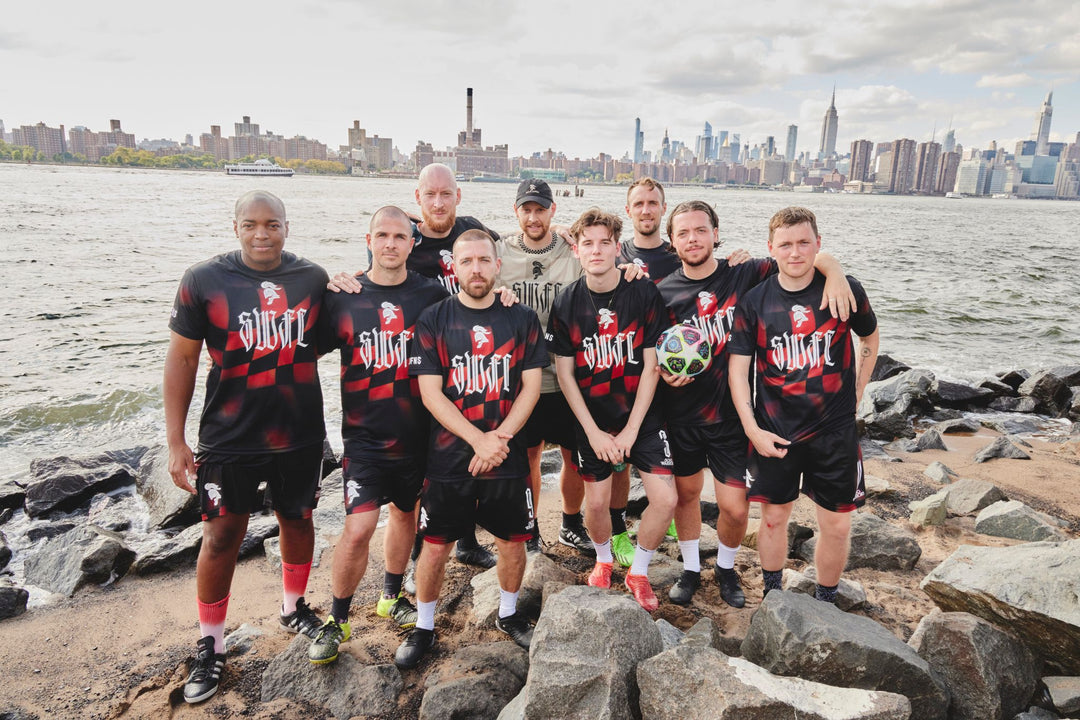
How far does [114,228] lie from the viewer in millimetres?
34469

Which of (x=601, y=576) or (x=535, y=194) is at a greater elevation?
(x=535, y=194)

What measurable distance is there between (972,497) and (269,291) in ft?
22.7

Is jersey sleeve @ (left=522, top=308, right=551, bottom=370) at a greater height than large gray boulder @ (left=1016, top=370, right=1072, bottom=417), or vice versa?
jersey sleeve @ (left=522, top=308, right=551, bottom=370)

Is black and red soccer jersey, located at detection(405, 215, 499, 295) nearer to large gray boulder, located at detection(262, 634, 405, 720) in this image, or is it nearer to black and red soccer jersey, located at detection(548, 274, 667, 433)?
black and red soccer jersey, located at detection(548, 274, 667, 433)

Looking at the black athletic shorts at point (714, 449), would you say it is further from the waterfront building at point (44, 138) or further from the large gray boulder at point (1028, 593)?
the waterfront building at point (44, 138)

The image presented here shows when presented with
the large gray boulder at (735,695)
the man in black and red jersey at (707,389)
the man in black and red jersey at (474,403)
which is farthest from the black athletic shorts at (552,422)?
the large gray boulder at (735,695)

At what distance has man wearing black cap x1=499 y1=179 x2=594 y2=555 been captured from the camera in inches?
194

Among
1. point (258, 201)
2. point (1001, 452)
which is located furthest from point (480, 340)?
point (1001, 452)

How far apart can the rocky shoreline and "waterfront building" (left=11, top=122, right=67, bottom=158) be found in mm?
195364

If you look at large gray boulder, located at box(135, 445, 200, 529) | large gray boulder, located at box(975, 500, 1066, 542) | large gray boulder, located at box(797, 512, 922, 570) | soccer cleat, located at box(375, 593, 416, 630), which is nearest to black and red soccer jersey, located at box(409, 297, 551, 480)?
soccer cleat, located at box(375, 593, 416, 630)

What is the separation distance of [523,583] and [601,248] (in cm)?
237

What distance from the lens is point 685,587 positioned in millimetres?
4738

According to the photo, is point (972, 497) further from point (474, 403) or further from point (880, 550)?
point (474, 403)

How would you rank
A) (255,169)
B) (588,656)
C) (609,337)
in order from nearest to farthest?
1. (588,656)
2. (609,337)
3. (255,169)
